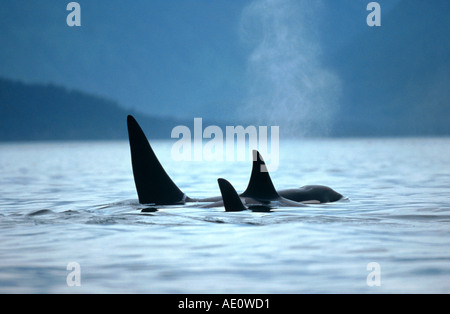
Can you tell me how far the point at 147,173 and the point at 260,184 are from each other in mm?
2255

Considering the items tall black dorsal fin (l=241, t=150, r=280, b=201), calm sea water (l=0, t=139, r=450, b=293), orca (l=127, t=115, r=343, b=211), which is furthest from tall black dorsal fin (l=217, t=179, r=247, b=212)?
tall black dorsal fin (l=241, t=150, r=280, b=201)

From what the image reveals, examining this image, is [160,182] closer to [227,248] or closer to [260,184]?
[260,184]

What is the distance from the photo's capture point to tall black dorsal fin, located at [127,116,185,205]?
12.8 metres

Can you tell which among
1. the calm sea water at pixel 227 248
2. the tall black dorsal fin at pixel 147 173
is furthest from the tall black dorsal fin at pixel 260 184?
the tall black dorsal fin at pixel 147 173

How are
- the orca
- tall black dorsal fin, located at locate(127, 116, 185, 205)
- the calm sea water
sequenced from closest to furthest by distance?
1. the calm sea water
2. the orca
3. tall black dorsal fin, located at locate(127, 116, 185, 205)

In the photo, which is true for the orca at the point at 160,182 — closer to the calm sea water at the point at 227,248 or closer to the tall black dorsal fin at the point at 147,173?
the tall black dorsal fin at the point at 147,173

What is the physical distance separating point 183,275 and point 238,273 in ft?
1.93

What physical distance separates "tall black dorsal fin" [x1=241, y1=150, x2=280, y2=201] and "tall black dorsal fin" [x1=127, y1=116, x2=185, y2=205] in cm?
164

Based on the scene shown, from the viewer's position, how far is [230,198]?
38.2ft

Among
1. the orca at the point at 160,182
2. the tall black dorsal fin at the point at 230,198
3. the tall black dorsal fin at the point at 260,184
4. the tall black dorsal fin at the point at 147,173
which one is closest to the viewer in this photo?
the tall black dorsal fin at the point at 230,198

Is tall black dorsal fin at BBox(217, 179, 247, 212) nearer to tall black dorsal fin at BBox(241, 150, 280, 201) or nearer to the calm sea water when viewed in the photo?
the calm sea water

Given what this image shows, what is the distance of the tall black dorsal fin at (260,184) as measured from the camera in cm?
1242

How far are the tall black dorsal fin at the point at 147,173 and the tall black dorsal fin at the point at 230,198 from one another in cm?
183
